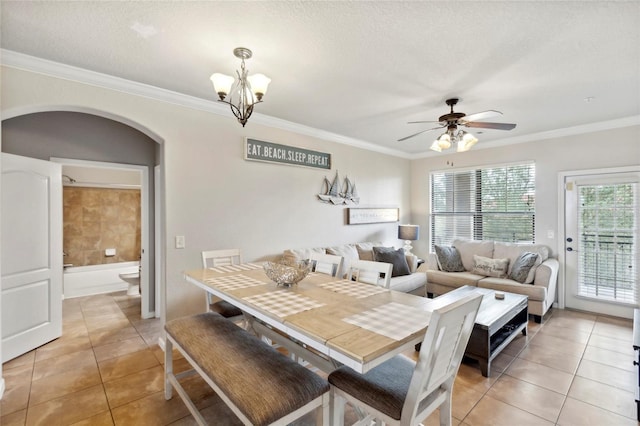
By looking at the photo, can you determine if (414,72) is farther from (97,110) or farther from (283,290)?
(97,110)

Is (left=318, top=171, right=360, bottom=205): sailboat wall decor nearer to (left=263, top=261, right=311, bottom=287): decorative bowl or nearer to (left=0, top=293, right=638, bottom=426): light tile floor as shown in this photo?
(left=263, top=261, right=311, bottom=287): decorative bowl

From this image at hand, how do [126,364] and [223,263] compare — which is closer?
[126,364]

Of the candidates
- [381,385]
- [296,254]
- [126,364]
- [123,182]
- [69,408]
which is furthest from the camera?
[123,182]

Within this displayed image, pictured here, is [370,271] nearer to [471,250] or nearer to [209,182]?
[209,182]

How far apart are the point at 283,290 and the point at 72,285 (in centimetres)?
510

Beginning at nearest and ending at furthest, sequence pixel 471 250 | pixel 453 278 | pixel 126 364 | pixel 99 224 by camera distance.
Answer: pixel 126 364
pixel 453 278
pixel 471 250
pixel 99 224

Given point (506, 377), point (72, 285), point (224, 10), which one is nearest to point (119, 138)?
point (224, 10)

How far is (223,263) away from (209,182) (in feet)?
2.98

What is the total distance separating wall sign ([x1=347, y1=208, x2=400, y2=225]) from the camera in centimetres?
487

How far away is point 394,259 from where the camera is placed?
4359 mm

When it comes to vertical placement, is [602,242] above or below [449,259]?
above

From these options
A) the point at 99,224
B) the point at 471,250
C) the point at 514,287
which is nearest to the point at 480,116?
the point at 514,287

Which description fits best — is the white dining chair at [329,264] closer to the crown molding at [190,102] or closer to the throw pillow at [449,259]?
the crown molding at [190,102]

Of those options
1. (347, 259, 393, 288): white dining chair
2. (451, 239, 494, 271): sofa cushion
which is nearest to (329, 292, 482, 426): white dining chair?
(347, 259, 393, 288): white dining chair
